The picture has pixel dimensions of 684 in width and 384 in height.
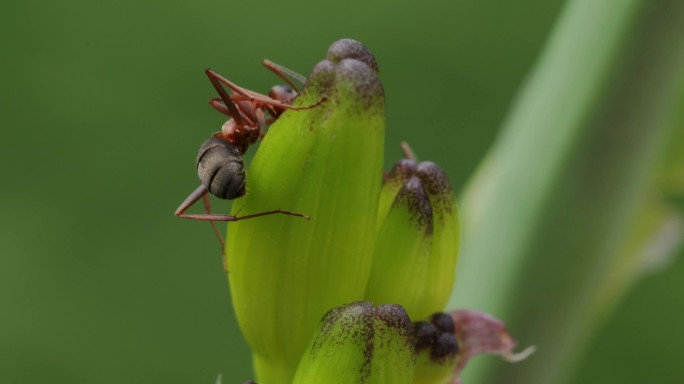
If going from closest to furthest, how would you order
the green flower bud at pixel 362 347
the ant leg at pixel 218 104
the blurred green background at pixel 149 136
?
the green flower bud at pixel 362 347, the ant leg at pixel 218 104, the blurred green background at pixel 149 136

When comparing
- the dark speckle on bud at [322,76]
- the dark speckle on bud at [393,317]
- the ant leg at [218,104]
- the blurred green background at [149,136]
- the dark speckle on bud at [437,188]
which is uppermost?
the dark speckle on bud at [322,76]

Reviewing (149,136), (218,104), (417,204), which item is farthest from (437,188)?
(149,136)

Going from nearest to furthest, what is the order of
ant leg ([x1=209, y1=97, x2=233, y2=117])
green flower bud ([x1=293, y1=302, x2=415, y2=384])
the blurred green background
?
green flower bud ([x1=293, y1=302, x2=415, y2=384]) < ant leg ([x1=209, y1=97, x2=233, y2=117]) < the blurred green background

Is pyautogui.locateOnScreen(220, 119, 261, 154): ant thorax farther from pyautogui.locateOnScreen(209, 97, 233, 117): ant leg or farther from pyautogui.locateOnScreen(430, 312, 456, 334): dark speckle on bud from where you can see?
pyautogui.locateOnScreen(430, 312, 456, 334): dark speckle on bud

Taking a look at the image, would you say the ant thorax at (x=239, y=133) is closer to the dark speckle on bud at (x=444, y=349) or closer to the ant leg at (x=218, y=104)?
the ant leg at (x=218, y=104)

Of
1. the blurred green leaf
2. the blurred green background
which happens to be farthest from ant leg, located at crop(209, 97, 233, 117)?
the blurred green background

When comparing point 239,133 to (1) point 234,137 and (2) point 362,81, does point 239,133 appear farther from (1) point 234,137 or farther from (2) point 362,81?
(2) point 362,81

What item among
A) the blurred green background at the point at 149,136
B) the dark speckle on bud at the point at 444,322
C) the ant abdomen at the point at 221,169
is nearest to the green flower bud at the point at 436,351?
the dark speckle on bud at the point at 444,322

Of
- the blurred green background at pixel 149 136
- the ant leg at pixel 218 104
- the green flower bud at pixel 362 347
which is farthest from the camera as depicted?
the blurred green background at pixel 149 136
